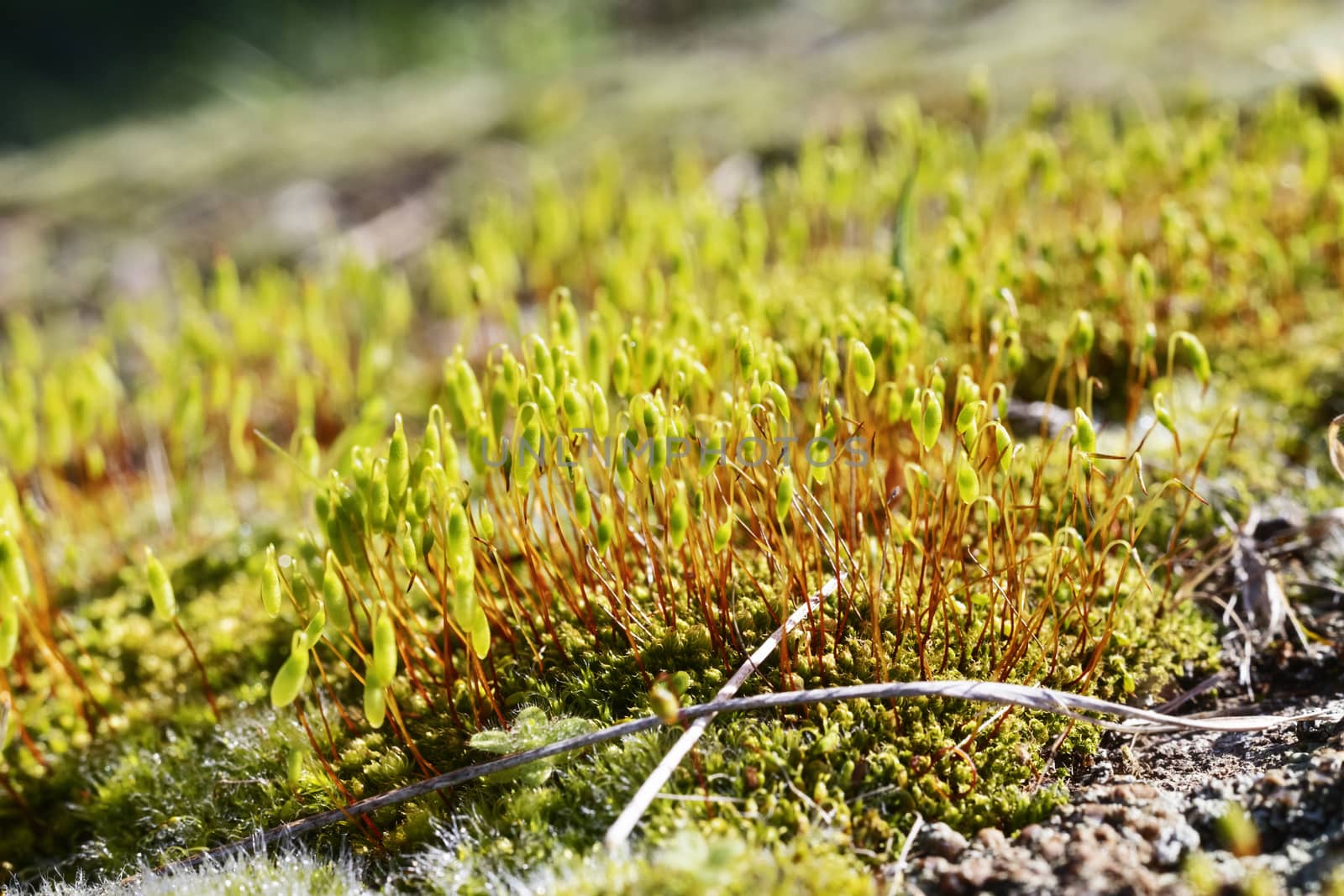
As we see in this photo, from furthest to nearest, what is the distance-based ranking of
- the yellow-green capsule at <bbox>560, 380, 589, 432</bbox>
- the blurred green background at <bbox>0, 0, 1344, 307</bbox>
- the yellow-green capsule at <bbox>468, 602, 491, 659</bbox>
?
the blurred green background at <bbox>0, 0, 1344, 307</bbox> < the yellow-green capsule at <bbox>560, 380, 589, 432</bbox> < the yellow-green capsule at <bbox>468, 602, 491, 659</bbox>

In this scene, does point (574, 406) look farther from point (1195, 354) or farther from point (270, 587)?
point (1195, 354)

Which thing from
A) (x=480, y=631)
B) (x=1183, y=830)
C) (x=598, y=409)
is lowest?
(x=1183, y=830)

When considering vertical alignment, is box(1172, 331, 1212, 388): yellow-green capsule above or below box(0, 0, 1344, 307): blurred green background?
below

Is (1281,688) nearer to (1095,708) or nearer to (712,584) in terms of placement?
(1095,708)

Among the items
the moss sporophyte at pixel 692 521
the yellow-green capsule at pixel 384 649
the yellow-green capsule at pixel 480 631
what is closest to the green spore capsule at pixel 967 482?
the moss sporophyte at pixel 692 521

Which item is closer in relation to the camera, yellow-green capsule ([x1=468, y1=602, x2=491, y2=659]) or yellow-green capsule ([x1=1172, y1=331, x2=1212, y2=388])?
yellow-green capsule ([x1=468, y1=602, x2=491, y2=659])

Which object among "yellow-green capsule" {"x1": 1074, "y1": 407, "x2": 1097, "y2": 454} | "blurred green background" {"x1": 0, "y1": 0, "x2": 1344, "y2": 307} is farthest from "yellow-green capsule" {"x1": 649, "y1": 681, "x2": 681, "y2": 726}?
"blurred green background" {"x1": 0, "y1": 0, "x2": 1344, "y2": 307}

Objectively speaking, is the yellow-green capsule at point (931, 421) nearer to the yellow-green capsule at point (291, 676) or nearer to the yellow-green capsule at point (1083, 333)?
the yellow-green capsule at point (1083, 333)

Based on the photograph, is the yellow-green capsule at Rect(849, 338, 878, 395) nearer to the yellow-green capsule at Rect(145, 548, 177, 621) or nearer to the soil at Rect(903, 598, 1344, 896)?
the soil at Rect(903, 598, 1344, 896)

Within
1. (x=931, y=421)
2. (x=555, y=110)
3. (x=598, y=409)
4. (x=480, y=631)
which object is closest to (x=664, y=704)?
(x=480, y=631)
